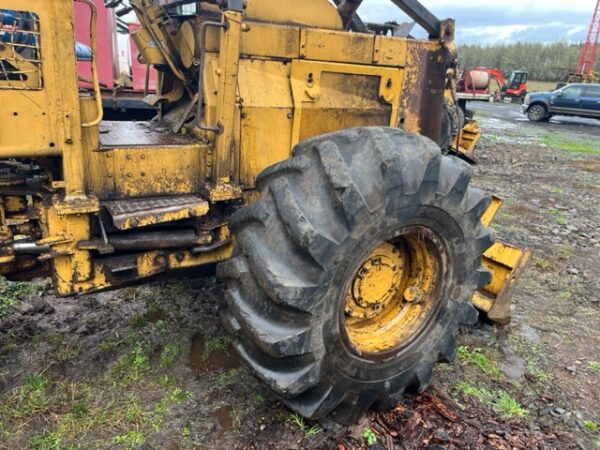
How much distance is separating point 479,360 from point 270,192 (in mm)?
2046

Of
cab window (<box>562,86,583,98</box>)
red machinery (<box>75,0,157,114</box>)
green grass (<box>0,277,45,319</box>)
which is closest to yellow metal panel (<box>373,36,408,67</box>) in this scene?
green grass (<box>0,277,45,319</box>)

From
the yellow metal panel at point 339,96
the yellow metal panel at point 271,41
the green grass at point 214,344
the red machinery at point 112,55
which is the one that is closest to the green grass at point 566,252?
the yellow metal panel at point 339,96

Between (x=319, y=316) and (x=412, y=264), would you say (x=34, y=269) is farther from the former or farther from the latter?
(x=412, y=264)

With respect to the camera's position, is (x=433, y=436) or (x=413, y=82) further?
(x=413, y=82)

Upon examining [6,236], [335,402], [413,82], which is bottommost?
[335,402]

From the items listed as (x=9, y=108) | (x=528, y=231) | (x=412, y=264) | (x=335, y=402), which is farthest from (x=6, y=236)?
(x=528, y=231)

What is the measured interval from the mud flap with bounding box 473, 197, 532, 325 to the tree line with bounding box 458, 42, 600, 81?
150 ft

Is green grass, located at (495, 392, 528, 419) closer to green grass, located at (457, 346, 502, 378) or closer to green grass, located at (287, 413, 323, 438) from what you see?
green grass, located at (457, 346, 502, 378)

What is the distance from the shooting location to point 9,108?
83.8 inches

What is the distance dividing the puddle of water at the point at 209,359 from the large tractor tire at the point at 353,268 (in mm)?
750

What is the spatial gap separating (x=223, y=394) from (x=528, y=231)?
16.0ft

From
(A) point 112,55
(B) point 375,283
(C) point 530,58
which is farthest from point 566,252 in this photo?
(C) point 530,58

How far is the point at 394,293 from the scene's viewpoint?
2.96m

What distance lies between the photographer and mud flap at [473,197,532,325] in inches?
147
